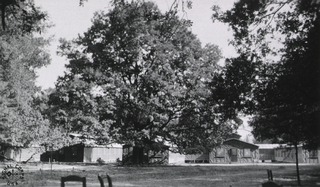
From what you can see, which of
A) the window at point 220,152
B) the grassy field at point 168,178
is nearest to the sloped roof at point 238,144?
the window at point 220,152

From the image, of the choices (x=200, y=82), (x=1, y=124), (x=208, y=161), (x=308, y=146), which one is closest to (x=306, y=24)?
(x=308, y=146)

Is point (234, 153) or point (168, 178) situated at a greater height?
point (168, 178)

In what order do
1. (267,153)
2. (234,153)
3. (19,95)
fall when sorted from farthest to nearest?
1. (267,153)
2. (234,153)
3. (19,95)

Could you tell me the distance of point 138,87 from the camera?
38.1m

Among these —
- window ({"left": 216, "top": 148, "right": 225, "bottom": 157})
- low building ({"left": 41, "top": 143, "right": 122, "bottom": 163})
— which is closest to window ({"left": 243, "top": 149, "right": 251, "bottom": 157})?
window ({"left": 216, "top": 148, "right": 225, "bottom": 157})

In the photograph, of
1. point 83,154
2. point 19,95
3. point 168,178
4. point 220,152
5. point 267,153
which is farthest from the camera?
point 267,153

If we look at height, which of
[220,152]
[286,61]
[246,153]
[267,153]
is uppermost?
[286,61]

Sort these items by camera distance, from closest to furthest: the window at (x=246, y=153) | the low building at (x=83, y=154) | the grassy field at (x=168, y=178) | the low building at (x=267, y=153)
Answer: the grassy field at (x=168, y=178)
the low building at (x=83, y=154)
the window at (x=246, y=153)
the low building at (x=267, y=153)

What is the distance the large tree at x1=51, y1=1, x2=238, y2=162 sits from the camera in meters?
36.3

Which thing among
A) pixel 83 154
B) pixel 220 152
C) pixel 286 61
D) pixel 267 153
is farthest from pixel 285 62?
pixel 267 153

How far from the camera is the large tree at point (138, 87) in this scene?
119 ft

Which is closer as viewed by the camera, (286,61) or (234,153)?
(286,61)

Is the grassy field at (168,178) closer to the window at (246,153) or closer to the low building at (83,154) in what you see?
the low building at (83,154)

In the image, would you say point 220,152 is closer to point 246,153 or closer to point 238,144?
point 238,144
